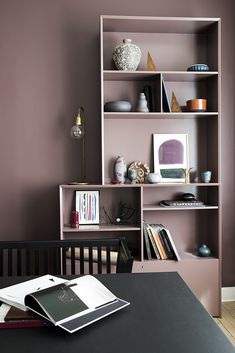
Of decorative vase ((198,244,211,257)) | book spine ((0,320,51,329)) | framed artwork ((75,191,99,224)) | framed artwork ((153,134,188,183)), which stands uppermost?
framed artwork ((153,134,188,183))

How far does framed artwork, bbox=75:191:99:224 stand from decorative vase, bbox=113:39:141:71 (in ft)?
3.17

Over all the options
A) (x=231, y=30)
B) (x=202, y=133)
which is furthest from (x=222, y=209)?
(x=231, y=30)

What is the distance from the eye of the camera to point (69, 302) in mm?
1193

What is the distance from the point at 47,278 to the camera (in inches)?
58.9

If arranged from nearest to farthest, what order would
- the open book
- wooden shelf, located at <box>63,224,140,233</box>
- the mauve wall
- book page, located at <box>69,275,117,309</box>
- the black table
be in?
the black table → the open book → book page, located at <box>69,275,117,309</box> → wooden shelf, located at <box>63,224,140,233</box> → the mauve wall

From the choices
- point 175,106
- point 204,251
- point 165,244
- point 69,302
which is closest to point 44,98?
point 175,106

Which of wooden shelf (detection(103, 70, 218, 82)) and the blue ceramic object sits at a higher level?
the blue ceramic object

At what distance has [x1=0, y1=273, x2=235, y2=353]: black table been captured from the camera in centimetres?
102

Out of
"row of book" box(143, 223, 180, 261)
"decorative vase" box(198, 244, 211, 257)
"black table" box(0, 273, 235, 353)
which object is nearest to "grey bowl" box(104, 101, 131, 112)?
"row of book" box(143, 223, 180, 261)

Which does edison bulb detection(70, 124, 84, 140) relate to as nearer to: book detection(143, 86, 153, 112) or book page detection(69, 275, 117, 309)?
book detection(143, 86, 153, 112)

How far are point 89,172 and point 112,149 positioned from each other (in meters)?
0.26

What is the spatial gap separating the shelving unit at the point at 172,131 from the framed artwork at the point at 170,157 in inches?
2.0

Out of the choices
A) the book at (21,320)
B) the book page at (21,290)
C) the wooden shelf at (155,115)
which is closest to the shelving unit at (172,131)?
the wooden shelf at (155,115)

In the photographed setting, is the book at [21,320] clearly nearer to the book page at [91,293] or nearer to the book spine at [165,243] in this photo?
the book page at [91,293]
